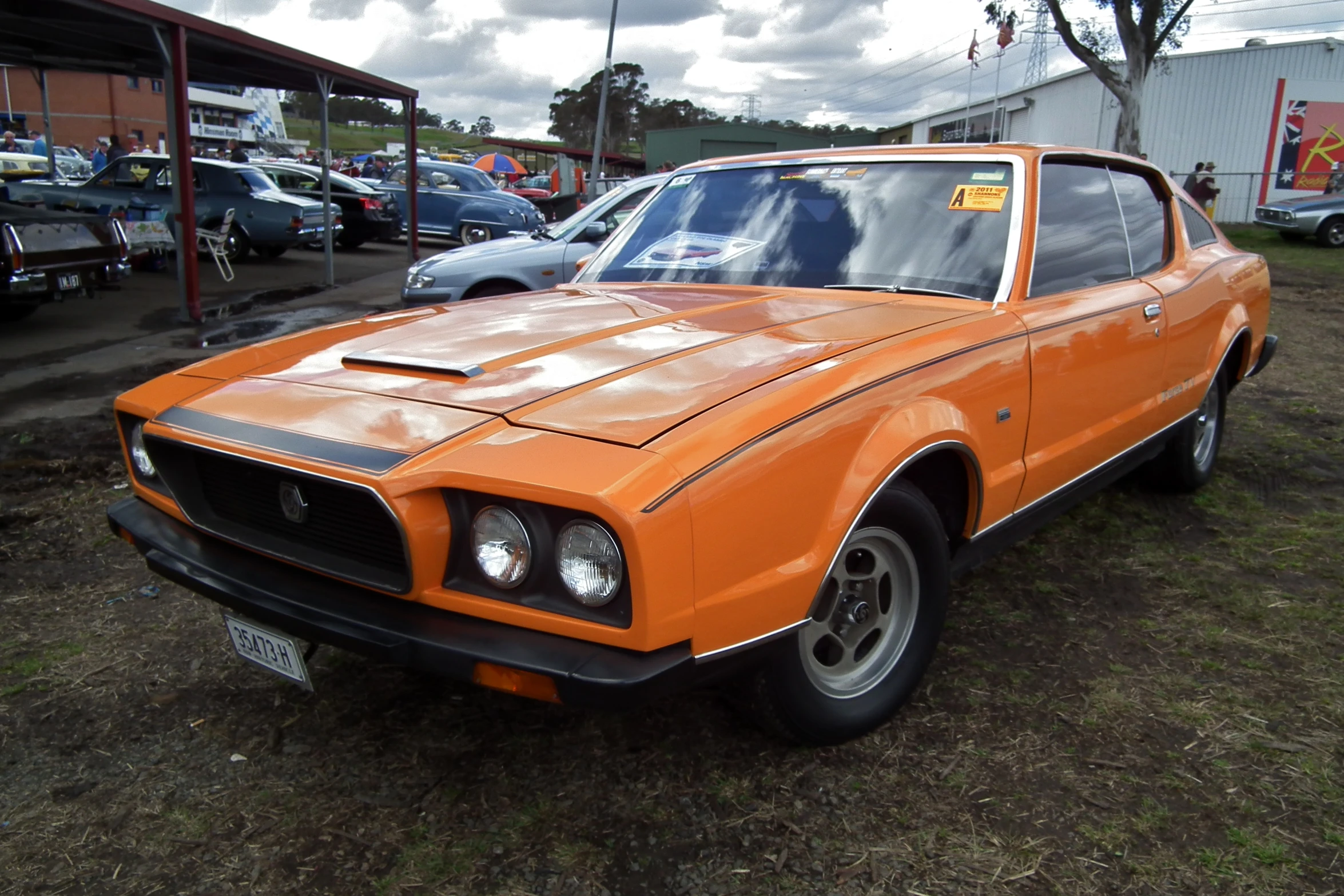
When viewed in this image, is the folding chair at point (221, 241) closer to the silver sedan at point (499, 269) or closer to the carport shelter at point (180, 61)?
the carport shelter at point (180, 61)

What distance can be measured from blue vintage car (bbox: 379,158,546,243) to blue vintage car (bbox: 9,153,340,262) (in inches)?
124

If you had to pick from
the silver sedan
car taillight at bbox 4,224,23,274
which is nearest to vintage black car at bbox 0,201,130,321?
car taillight at bbox 4,224,23,274

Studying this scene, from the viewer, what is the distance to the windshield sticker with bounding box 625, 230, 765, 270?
3.54 m

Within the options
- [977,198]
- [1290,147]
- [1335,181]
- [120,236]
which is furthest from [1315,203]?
[120,236]

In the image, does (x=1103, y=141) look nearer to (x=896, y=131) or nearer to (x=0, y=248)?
(x=0, y=248)

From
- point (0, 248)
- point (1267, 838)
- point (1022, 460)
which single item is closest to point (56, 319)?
point (0, 248)

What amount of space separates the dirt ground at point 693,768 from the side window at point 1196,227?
1641 millimetres

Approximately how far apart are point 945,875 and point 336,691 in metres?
1.77

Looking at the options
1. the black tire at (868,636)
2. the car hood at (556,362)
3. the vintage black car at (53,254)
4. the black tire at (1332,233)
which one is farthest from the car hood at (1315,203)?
the black tire at (868,636)

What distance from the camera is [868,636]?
2.63 m

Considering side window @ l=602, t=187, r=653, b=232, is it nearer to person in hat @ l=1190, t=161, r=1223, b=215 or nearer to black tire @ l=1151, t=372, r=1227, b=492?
black tire @ l=1151, t=372, r=1227, b=492

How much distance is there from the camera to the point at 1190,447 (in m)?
4.46

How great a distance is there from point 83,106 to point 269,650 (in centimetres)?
5640

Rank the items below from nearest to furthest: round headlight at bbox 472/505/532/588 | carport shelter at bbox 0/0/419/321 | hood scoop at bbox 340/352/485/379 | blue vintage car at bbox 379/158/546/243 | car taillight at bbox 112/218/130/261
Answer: round headlight at bbox 472/505/532/588, hood scoop at bbox 340/352/485/379, car taillight at bbox 112/218/130/261, carport shelter at bbox 0/0/419/321, blue vintage car at bbox 379/158/546/243
